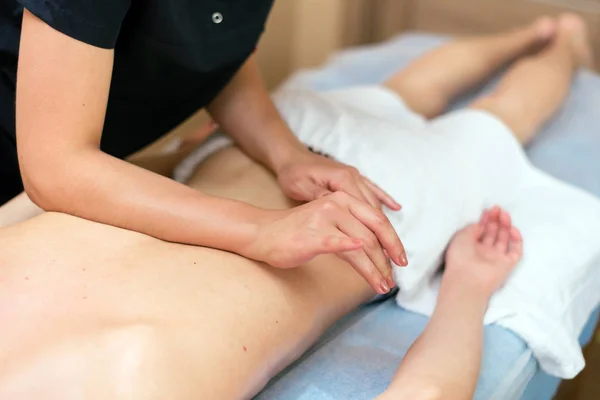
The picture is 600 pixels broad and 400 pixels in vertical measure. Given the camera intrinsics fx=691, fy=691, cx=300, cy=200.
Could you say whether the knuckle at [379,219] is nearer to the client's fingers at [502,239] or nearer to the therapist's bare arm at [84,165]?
the therapist's bare arm at [84,165]

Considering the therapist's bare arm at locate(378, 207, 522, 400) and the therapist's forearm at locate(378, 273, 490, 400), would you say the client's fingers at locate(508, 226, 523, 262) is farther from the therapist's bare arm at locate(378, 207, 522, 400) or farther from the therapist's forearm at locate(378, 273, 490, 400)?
the therapist's forearm at locate(378, 273, 490, 400)

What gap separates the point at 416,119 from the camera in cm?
144

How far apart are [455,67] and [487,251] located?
0.69 meters

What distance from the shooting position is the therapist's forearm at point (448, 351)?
0.83 meters

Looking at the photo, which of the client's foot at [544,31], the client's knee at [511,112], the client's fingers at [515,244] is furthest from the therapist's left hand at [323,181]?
the client's foot at [544,31]

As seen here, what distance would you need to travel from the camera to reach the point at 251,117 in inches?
47.8

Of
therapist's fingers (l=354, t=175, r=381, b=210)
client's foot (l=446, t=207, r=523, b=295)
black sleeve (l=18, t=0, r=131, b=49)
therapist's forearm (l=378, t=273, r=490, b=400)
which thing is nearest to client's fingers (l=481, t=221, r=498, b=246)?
client's foot (l=446, t=207, r=523, b=295)

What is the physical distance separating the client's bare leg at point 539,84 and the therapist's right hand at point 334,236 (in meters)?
0.74

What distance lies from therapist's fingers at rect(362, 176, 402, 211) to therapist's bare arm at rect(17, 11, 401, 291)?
0.66 feet

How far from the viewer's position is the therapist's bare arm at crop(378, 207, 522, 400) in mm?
840

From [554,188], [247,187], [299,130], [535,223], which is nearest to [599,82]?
[554,188]

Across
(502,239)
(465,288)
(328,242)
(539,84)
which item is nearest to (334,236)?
(328,242)

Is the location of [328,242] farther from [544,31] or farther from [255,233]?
[544,31]

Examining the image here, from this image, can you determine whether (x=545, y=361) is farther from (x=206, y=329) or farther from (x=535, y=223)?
(x=206, y=329)
